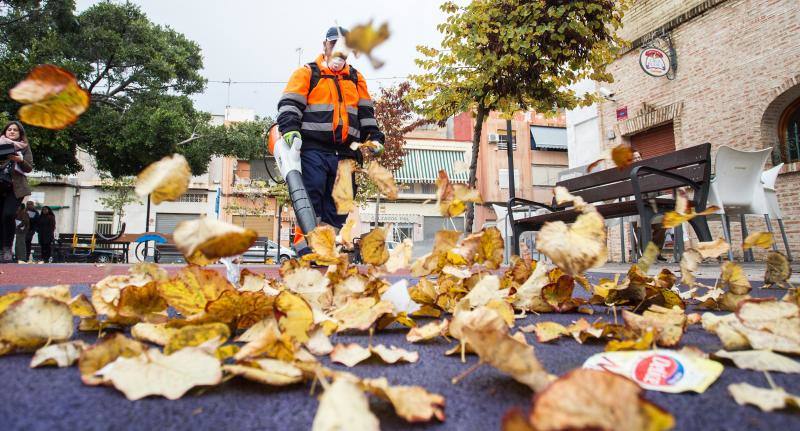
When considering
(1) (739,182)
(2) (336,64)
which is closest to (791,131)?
(1) (739,182)

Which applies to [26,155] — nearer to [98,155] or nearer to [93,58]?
[98,155]

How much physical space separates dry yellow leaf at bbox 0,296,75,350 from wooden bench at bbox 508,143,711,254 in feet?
6.93

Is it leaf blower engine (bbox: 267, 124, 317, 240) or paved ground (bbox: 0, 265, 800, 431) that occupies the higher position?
leaf blower engine (bbox: 267, 124, 317, 240)

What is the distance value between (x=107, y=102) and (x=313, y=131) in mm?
13519

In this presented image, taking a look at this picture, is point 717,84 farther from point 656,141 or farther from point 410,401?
point 410,401

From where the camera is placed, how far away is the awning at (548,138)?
25391mm

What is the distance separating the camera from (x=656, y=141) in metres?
8.98

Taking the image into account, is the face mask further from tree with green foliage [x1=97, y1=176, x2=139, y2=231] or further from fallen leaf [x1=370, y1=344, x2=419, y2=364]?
tree with green foliage [x1=97, y1=176, x2=139, y2=231]

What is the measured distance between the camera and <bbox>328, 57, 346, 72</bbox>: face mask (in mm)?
3348

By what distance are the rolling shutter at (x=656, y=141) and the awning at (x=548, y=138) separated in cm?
1632

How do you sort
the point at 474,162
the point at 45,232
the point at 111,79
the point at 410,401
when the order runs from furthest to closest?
the point at 111,79
the point at 45,232
the point at 474,162
the point at 410,401

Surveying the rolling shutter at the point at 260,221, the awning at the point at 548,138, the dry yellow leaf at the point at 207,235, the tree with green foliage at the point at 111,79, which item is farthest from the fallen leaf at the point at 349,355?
the awning at the point at 548,138

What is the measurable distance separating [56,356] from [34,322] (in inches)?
3.4

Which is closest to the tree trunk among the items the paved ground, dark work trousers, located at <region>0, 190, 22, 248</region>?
the paved ground
